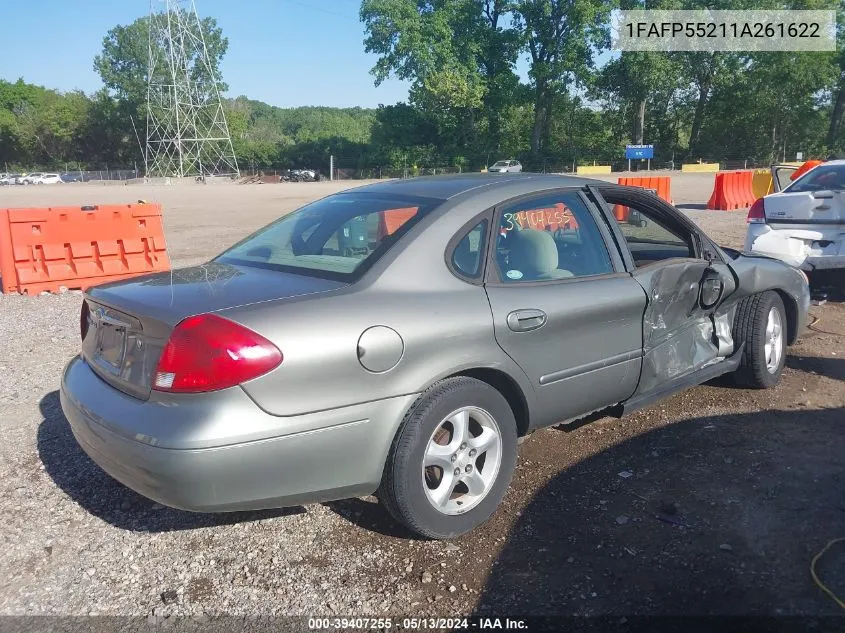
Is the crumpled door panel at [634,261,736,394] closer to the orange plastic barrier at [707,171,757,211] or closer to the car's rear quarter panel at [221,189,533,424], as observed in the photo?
the car's rear quarter panel at [221,189,533,424]

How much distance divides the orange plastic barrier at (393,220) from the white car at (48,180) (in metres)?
78.3

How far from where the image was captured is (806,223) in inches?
292

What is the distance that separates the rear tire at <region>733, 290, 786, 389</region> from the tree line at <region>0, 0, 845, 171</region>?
58502 millimetres

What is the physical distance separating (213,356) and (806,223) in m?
6.93

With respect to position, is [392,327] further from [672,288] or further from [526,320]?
[672,288]

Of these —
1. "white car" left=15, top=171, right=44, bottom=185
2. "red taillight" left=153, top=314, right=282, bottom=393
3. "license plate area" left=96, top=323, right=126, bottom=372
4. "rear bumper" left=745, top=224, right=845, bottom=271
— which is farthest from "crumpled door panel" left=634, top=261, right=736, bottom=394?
"white car" left=15, top=171, right=44, bottom=185

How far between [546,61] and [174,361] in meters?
65.7

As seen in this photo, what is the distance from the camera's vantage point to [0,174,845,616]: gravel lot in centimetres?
273

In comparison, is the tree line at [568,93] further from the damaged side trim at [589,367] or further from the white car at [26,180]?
the damaged side trim at [589,367]

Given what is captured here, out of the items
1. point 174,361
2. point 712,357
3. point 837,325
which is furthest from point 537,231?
point 837,325

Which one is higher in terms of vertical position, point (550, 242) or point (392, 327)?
point (550, 242)

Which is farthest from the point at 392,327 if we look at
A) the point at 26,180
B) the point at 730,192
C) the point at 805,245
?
the point at 26,180

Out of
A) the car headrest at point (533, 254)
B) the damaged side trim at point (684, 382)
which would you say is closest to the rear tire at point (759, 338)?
the damaged side trim at point (684, 382)

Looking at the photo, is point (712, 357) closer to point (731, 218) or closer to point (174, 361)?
point (174, 361)
